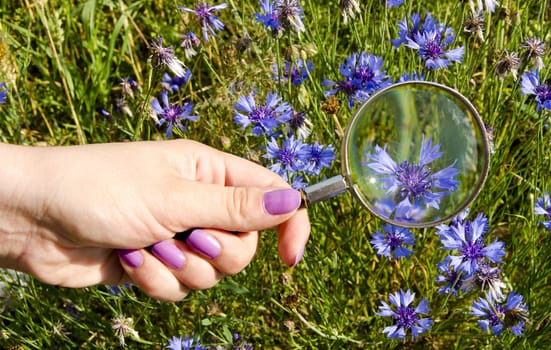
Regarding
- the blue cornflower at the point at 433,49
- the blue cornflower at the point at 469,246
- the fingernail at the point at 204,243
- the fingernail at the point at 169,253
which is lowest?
the blue cornflower at the point at 469,246

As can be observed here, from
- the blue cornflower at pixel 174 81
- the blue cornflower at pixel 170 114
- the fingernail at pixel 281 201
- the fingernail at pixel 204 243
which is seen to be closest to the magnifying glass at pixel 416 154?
the fingernail at pixel 281 201

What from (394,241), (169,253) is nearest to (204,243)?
(169,253)

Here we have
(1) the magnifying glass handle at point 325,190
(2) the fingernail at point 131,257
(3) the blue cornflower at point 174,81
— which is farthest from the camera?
(3) the blue cornflower at point 174,81

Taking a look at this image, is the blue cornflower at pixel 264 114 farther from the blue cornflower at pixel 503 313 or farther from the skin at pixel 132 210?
the blue cornflower at pixel 503 313

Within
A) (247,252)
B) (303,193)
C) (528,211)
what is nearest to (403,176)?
(303,193)

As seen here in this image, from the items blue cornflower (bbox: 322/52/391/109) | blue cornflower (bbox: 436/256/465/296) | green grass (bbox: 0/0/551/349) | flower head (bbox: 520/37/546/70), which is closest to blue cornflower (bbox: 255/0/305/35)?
green grass (bbox: 0/0/551/349)

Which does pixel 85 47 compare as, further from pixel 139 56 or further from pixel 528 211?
pixel 528 211

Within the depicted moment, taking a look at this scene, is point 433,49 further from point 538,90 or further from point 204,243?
point 204,243
